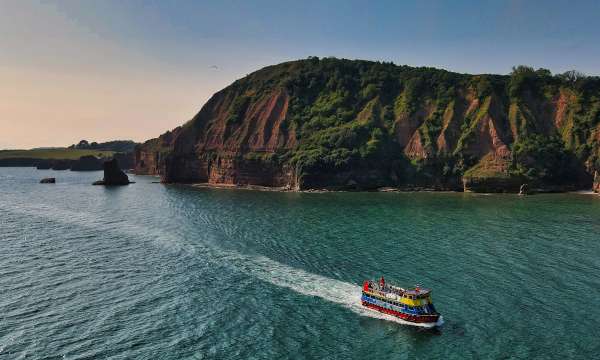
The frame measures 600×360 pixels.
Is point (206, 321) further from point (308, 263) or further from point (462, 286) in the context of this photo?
point (462, 286)

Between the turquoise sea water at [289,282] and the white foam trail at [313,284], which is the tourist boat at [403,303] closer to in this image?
the white foam trail at [313,284]

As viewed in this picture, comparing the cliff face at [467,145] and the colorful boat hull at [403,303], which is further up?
the cliff face at [467,145]

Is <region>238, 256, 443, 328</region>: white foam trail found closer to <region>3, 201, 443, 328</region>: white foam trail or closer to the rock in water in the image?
<region>3, 201, 443, 328</region>: white foam trail

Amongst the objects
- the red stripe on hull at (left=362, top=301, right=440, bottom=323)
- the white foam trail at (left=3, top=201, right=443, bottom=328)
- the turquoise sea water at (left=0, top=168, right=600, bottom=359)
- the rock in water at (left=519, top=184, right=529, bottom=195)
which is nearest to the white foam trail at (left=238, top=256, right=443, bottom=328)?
the white foam trail at (left=3, top=201, right=443, bottom=328)

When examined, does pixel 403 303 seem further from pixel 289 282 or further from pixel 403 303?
pixel 289 282

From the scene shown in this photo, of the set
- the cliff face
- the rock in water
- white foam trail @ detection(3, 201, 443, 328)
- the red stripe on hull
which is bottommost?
the red stripe on hull

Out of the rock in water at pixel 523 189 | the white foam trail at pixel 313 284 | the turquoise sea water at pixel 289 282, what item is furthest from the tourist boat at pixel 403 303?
the rock in water at pixel 523 189
